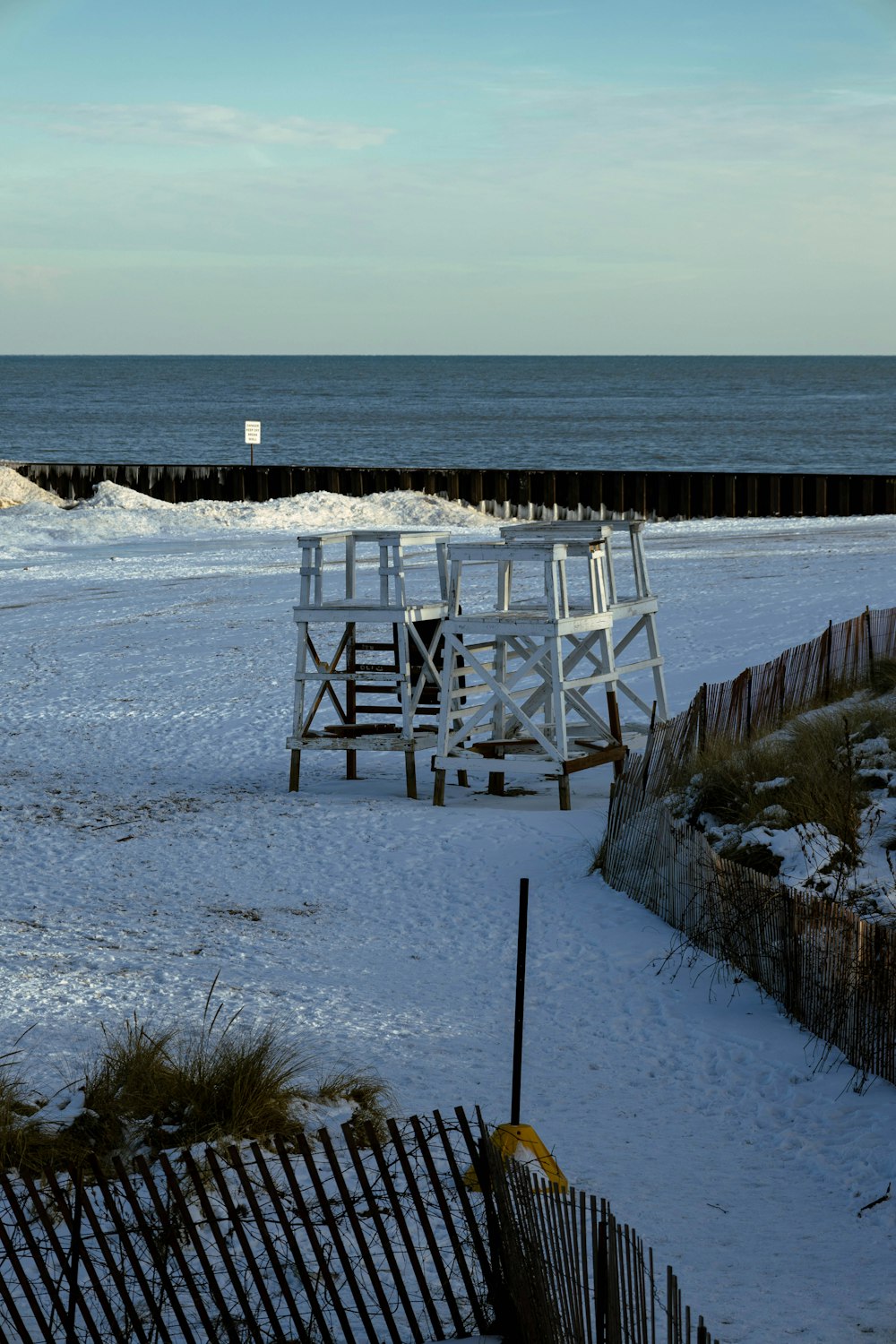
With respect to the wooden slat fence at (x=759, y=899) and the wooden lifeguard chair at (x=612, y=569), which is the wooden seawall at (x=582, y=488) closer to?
the wooden lifeguard chair at (x=612, y=569)

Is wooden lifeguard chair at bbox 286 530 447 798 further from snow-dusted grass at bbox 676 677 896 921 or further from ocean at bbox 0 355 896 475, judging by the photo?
ocean at bbox 0 355 896 475

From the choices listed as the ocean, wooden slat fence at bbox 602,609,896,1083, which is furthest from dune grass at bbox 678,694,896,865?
the ocean

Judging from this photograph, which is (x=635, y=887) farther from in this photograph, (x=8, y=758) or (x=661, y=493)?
(x=661, y=493)

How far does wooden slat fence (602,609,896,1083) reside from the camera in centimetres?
701

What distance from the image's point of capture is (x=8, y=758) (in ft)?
45.9

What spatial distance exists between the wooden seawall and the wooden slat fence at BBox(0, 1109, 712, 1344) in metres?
35.6

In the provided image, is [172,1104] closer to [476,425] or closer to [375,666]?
[375,666]

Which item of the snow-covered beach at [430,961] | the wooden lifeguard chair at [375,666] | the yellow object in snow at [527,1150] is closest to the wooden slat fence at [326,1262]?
the yellow object in snow at [527,1150]

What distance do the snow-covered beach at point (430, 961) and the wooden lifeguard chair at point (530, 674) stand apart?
1.34 ft

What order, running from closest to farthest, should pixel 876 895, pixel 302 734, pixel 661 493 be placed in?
pixel 876 895
pixel 302 734
pixel 661 493

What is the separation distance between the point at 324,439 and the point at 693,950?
270ft

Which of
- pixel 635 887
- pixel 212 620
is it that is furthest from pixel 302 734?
pixel 212 620

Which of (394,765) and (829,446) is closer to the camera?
(394,765)

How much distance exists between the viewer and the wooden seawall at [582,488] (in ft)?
130
